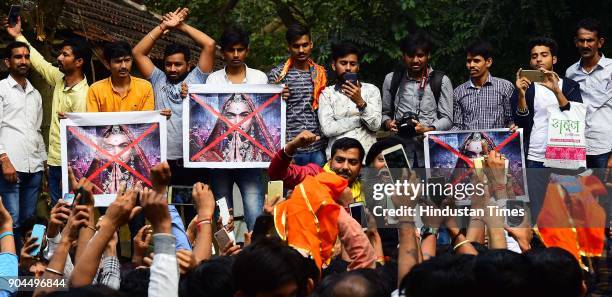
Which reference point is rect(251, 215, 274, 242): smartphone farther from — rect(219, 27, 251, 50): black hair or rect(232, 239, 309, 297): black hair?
rect(219, 27, 251, 50): black hair

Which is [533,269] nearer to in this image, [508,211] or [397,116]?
[508,211]

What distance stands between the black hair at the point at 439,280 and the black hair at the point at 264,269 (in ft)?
1.84

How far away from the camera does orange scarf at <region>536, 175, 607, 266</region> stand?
23.8ft

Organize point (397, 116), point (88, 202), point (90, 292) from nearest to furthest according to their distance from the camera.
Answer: point (90, 292)
point (88, 202)
point (397, 116)

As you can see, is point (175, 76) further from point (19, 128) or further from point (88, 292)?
point (88, 292)

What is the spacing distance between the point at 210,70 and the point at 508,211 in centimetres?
335

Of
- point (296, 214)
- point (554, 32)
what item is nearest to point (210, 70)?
point (296, 214)

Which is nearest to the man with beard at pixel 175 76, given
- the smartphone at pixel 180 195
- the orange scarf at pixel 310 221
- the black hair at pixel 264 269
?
the smartphone at pixel 180 195

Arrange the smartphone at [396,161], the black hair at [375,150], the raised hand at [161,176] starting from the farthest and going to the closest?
the black hair at [375,150], the smartphone at [396,161], the raised hand at [161,176]

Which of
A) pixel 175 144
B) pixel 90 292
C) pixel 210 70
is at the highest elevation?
pixel 210 70

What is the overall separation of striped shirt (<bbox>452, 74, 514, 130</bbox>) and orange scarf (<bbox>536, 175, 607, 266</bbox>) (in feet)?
3.68

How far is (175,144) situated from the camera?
9.23 m

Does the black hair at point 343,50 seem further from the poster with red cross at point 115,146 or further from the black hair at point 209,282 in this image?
the black hair at point 209,282

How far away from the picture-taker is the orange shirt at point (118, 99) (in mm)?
9172
